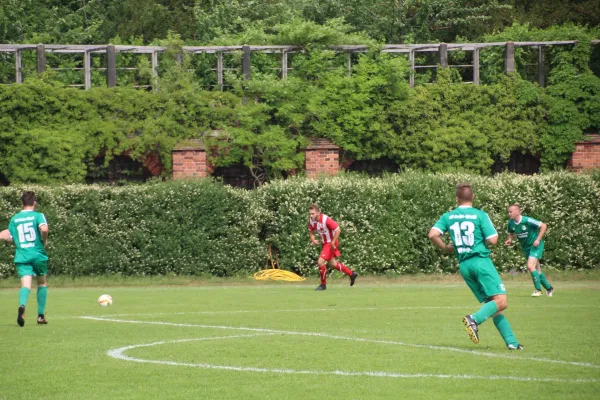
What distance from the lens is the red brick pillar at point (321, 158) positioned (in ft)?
131

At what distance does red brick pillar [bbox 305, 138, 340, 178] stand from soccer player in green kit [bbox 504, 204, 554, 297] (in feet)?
53.1

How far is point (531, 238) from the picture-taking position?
2397cm

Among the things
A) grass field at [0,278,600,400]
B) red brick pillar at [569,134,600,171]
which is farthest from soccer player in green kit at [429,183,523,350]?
red brick pillar at [569,134,600,171]

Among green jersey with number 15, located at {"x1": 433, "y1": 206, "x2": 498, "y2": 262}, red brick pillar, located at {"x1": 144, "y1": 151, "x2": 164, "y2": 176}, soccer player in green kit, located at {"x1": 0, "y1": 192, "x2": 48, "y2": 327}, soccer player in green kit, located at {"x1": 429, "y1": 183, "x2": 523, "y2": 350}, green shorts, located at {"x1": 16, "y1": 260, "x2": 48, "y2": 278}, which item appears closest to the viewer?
soccer player in green kit, located at {"x1": 429, "y1": 183, "x2": 523, "y2": 350}

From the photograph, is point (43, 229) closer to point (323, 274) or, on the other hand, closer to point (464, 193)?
point (464, 193)

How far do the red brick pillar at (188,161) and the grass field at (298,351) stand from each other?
1607 centimetres

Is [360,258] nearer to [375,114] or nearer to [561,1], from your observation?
[375,114]

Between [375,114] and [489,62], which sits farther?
[489,62]

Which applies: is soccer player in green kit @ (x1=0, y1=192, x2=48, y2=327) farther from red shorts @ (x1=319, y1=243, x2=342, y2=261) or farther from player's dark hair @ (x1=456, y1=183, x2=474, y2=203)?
red shorts @ (x1=319, y1=243, x2=342, y2=261)

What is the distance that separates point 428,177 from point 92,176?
41.9ft

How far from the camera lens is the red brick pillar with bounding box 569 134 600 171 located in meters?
41.2

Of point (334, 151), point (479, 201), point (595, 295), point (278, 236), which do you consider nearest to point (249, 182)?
point (334, 151)

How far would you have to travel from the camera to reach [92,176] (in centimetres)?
3944

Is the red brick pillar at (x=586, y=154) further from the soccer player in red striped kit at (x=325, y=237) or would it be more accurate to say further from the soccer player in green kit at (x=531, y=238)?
the soccer player in green kit at (x=531, y=238)
